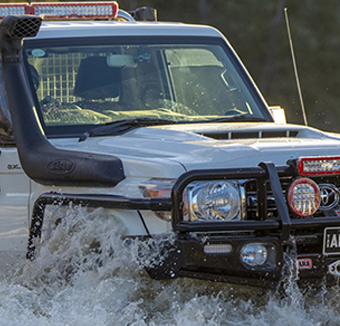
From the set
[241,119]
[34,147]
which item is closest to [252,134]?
[241,119]

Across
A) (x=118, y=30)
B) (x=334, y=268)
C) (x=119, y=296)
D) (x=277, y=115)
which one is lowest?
(x=119, y=296)

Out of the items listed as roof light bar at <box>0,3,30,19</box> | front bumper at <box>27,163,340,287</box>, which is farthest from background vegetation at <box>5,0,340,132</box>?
front bumper at <box>27,163,340,287</box>

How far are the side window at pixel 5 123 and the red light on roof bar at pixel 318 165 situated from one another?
1.61 meters

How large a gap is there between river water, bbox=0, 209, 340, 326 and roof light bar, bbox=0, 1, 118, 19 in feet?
8.16

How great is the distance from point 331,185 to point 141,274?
3.23 feet

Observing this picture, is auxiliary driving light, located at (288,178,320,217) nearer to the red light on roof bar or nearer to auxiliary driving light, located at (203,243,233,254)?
the red light on roof bar

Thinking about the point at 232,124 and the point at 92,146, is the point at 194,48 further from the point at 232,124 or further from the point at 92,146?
the point at 92,146

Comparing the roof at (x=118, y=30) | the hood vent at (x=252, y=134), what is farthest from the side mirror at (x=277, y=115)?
the roof at (x=118, y=30)

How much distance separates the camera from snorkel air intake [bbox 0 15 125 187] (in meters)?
3.43

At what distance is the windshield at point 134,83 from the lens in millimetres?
4371

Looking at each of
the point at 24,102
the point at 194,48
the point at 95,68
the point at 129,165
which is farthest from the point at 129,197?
the point at 194,48

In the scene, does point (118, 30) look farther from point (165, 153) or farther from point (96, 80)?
point (165, 153)

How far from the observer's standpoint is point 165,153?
11.6 feet

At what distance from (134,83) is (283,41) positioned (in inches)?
686
